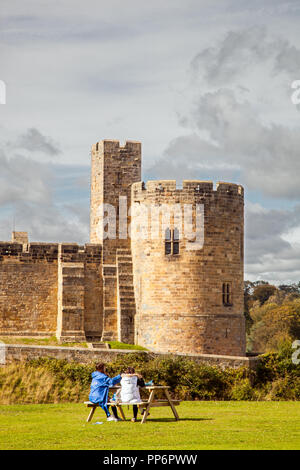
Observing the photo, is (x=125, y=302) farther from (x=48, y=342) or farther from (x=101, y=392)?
(x=101, y=392)

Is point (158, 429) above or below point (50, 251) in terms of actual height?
below

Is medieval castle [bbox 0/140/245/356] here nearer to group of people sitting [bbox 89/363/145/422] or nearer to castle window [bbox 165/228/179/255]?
castle window [bbox 165/228/179/255]

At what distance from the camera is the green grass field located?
12017 millimetres

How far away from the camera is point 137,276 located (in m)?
32.3

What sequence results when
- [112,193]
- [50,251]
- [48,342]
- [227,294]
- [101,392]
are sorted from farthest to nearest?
[112,193]
[50,251]
[227,294]
[48,342]
[101,392]

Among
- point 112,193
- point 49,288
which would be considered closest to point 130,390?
point 49,288

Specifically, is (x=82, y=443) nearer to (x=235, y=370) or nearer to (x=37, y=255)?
(x=235, y=370)

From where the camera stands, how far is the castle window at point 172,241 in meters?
31.1

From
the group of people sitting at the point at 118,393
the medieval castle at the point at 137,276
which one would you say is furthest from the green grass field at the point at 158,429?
the medieval castle at the point at 137,276

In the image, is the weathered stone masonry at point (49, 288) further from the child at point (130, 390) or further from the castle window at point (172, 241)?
the child at point (130, 390)

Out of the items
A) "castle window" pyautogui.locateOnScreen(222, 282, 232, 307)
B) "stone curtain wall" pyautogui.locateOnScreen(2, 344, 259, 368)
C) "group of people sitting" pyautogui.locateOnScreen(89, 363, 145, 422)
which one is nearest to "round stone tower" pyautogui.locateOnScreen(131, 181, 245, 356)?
"castle window" pyautogui.locateOnScreen(222, 282, 232, 307)

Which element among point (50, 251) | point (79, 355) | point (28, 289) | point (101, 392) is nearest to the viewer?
point (101, 392)

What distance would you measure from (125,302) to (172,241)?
11.7 ft
